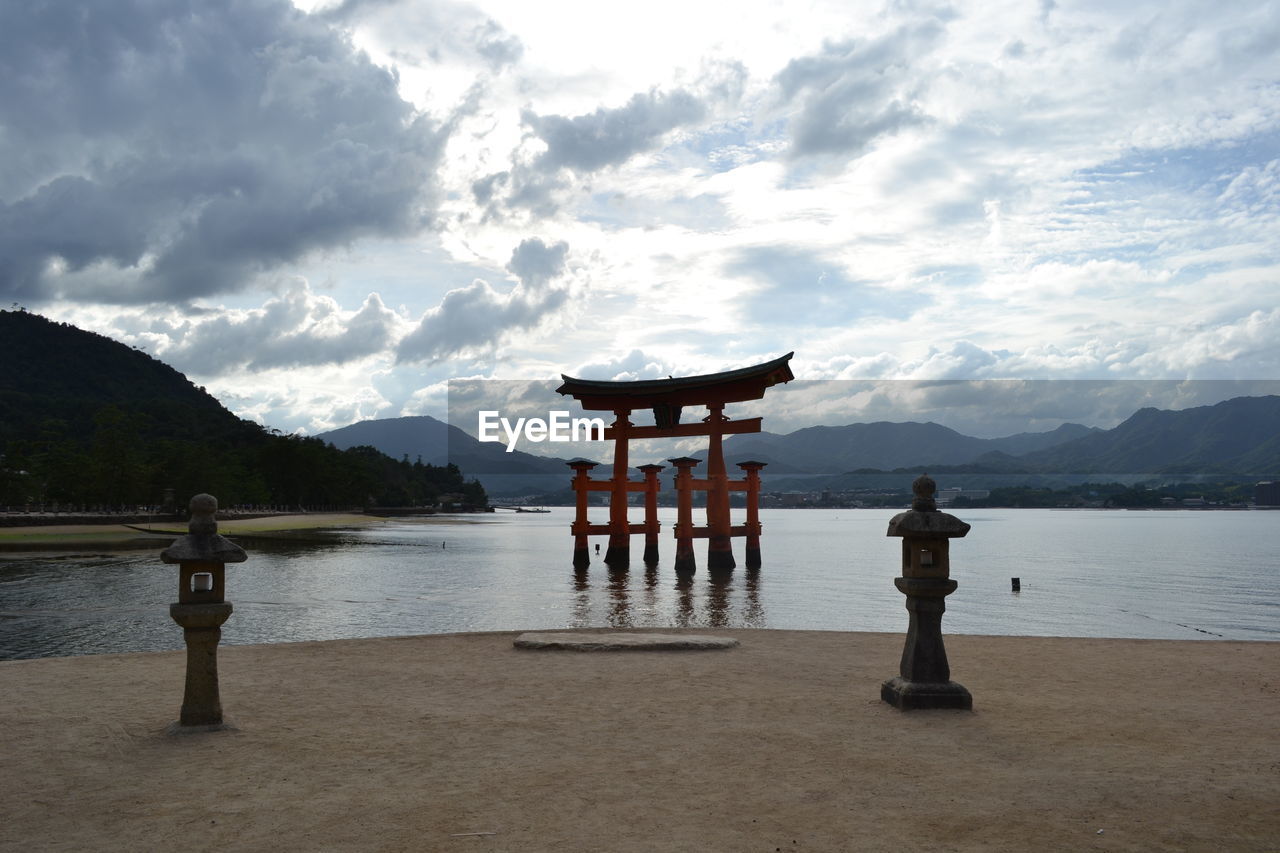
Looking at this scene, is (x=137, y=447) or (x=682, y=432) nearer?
(x=682, y=432)

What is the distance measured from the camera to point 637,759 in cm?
642

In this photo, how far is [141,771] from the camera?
6129 millimetres

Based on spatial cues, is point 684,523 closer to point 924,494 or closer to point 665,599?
point 665,599

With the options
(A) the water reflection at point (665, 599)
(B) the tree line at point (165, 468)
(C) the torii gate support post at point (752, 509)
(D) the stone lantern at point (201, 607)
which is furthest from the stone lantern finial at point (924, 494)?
(B) the tree line at point (165, 468)

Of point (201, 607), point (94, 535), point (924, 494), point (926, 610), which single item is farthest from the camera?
point (94, 535)

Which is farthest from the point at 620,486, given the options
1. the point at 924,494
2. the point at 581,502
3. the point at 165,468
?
the point at 165,468

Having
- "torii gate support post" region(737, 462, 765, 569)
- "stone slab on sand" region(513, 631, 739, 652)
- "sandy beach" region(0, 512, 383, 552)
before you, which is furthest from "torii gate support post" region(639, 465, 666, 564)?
"sandy beach" region(0, 512, 383, 552)

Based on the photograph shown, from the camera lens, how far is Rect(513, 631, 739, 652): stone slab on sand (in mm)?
11617

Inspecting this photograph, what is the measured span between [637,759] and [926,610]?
3.36 meters

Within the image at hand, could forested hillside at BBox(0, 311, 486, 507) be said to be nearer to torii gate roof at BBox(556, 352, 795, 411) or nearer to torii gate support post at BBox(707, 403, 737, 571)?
torii gate roof at BBox(556, 352, 795, 411)

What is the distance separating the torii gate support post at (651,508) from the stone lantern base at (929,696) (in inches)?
1125

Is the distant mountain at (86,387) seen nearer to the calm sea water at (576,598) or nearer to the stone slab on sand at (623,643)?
the calm sea water at (576,598)

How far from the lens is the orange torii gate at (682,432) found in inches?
1256

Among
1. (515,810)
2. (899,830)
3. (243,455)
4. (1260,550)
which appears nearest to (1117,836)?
(899,830)
